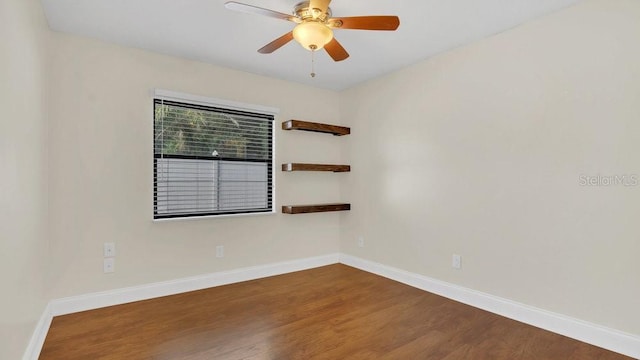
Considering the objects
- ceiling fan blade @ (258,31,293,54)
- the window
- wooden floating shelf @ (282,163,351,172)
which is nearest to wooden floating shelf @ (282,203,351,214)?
the window

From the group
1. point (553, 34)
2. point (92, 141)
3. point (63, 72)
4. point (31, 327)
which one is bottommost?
point (31, 327)

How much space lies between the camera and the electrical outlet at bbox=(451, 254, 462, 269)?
2968 mm

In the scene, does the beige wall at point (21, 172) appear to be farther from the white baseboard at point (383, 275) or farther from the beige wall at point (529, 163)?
the beige wall at point (529, 163)

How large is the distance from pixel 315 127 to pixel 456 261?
2.10 m

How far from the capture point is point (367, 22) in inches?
77.9

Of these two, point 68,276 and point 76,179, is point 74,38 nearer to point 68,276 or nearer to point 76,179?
point 76,179

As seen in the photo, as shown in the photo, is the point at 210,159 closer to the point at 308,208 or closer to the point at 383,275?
the point at 308,208

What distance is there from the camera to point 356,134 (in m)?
4.13

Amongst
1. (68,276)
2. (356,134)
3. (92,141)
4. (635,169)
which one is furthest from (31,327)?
(635,169)

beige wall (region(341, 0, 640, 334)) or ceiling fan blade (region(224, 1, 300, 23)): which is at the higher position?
ceiling fan blade (region(224, 1, 300, 23))

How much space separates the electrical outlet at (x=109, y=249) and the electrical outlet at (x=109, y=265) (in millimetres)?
43

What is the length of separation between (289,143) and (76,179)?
212 centimetres

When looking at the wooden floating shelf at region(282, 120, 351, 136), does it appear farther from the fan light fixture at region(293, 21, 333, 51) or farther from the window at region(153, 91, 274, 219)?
the fan light fixture at region(293, 21, 333, 51)

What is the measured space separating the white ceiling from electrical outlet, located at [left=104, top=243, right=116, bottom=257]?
179 cm
